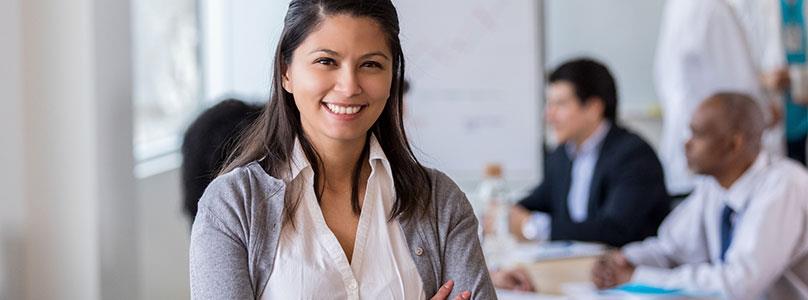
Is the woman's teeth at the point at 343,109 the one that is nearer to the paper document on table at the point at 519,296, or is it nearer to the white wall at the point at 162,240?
the paper document on table at the point at 519,296

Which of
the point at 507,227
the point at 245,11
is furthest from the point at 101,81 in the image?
the point at 507,227

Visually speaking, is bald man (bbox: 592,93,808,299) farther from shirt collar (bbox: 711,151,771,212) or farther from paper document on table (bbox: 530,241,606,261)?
paper document on table (bbox: 530,241,606,261)

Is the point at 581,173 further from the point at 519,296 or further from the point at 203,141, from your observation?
the point at 203,141

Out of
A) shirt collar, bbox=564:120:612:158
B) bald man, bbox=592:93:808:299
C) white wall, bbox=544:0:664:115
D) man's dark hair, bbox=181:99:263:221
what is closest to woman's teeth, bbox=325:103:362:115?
man's dark hair, bbox=181:99:263:221

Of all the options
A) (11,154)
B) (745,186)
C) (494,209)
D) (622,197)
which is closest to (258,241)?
(11,154)

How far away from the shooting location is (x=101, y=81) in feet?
8.97

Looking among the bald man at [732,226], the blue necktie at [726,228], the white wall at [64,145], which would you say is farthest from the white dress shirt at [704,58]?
the white wall at [64,145]

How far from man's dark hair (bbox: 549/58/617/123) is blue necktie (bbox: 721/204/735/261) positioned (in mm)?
1081

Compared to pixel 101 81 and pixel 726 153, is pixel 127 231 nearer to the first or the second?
pixel 101 81

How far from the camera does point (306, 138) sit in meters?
1.46

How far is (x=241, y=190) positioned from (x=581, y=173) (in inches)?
112

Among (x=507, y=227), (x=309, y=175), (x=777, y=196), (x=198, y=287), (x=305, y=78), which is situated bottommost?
(x=507, y=227)

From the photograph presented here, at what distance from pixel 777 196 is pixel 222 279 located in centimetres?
189

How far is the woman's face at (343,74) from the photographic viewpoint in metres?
1.37
